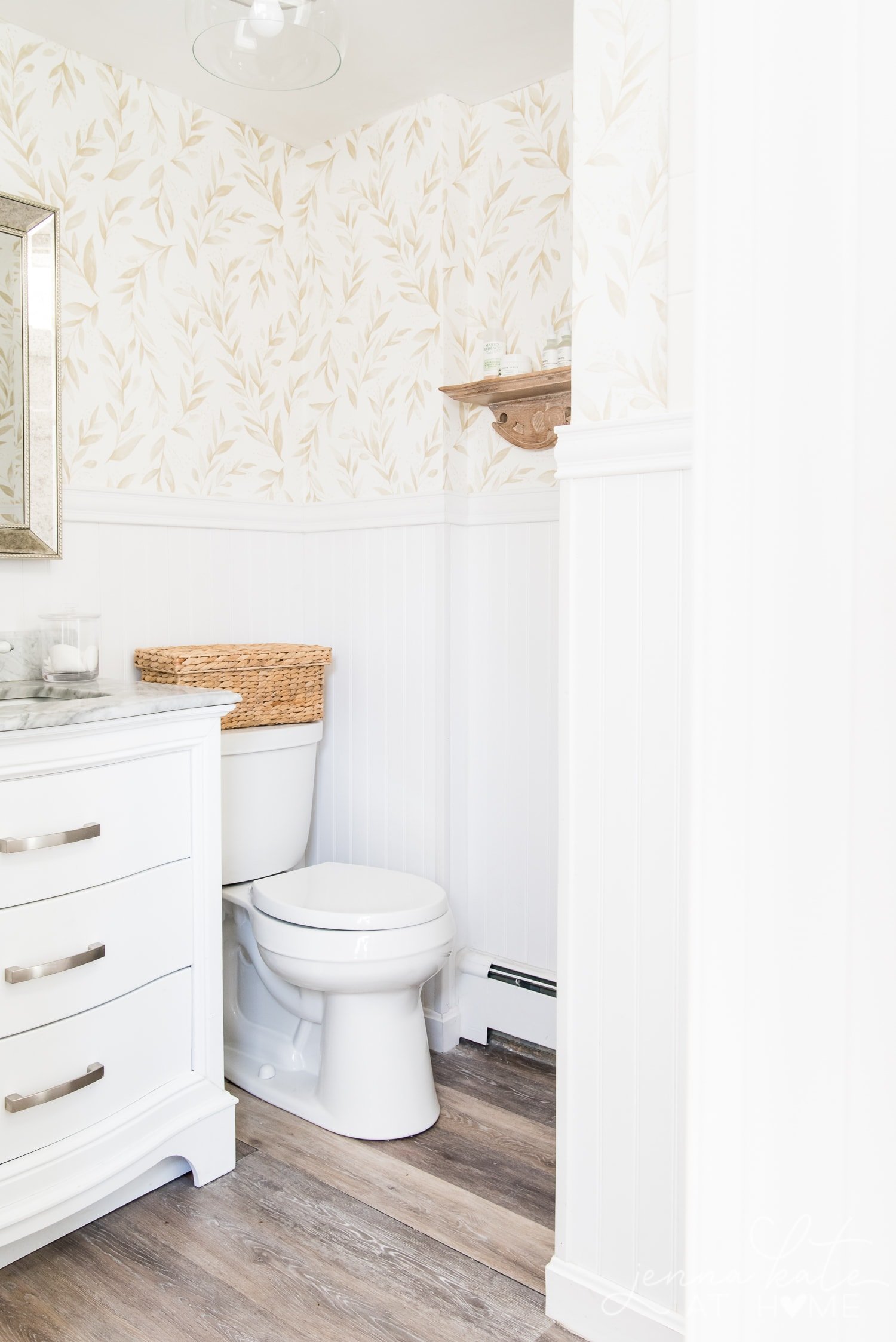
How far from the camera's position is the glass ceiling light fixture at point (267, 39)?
4.75 feet

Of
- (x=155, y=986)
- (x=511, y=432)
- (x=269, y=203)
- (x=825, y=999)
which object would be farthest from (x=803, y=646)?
(x=269, y=203)

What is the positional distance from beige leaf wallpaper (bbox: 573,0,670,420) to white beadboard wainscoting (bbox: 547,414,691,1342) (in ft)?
0.26

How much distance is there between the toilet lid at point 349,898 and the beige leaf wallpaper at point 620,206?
3.35ft

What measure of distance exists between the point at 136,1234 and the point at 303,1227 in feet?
0.91

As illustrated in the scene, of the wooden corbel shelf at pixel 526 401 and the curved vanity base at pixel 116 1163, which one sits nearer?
the curved vanity base at pixel 116 1163

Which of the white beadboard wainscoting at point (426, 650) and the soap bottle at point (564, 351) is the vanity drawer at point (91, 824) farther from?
the soap bottle at point (564, 351)

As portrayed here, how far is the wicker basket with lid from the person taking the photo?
202 cm

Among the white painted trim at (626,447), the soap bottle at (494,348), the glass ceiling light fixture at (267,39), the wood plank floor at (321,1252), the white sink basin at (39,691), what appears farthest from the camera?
the soap bottle at (494,348)

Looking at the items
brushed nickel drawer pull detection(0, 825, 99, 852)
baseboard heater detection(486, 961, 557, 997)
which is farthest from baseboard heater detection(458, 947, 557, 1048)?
brushed nickel drawer pull detection(0, 825, 99, 852)

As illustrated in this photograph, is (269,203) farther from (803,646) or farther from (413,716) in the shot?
(803,646)

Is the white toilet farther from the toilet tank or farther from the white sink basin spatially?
the white sink basin

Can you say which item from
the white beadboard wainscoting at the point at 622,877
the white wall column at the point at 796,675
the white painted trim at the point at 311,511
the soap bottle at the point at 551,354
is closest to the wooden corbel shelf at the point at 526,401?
the soap bottle at the point at 551,354

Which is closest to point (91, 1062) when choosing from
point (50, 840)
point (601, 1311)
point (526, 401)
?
point (50, 840)

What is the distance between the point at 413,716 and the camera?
2289 mm
